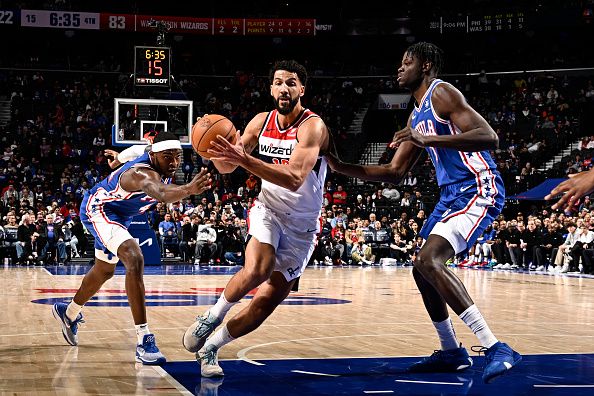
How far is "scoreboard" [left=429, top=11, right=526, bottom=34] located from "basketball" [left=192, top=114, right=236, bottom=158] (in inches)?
1082

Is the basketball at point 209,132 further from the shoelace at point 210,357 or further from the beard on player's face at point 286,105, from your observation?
the shoelace at point 210,357

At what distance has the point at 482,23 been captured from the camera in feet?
102

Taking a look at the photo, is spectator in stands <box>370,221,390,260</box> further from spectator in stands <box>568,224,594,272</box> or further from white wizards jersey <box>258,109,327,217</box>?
white wizards jersey <box>258,109,327,217</box>

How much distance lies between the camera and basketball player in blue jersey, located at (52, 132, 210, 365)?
18.6ft

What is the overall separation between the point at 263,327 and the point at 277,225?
2693mm

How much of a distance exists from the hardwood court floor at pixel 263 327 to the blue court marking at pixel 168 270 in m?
2.42

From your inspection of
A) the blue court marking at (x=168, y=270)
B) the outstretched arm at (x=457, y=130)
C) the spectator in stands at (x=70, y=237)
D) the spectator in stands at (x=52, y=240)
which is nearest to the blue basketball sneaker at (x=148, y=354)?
the outstretched arm at (x=457, y=130)

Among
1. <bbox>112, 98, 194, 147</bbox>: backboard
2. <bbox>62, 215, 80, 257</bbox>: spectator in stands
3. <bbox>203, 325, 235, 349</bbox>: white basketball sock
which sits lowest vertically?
<bbox>62, 215, 80, 257</bbox>: spectator in stands

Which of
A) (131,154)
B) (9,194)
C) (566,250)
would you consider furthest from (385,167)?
(9,194)

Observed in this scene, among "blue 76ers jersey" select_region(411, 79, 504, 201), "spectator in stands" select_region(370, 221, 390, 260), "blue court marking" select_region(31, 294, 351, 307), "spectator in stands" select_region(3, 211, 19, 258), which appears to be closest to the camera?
"blue 76ers jersey" select_region(411, 79, 504, 201)

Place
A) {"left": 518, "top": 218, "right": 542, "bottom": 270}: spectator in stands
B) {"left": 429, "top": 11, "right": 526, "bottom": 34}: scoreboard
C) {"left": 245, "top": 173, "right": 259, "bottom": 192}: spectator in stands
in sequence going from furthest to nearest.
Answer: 1. {"left": 429, "top": 11, "right": 526, "bottom": 34}: scoreboard
2. {"left": 245, "top": 173, "right": 259, "bottom": 192}: spectator in stands
3. {"left": 518, "top": 218, "right": 542, "bottom": 270}: spectator in stands

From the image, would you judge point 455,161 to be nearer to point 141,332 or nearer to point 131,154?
point 141,332

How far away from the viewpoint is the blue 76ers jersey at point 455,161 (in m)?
5.37

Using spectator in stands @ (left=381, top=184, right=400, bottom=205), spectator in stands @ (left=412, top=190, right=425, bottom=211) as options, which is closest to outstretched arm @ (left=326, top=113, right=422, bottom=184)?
spectator in stands @ (left=412, top=190, right=425, bottom=211)
